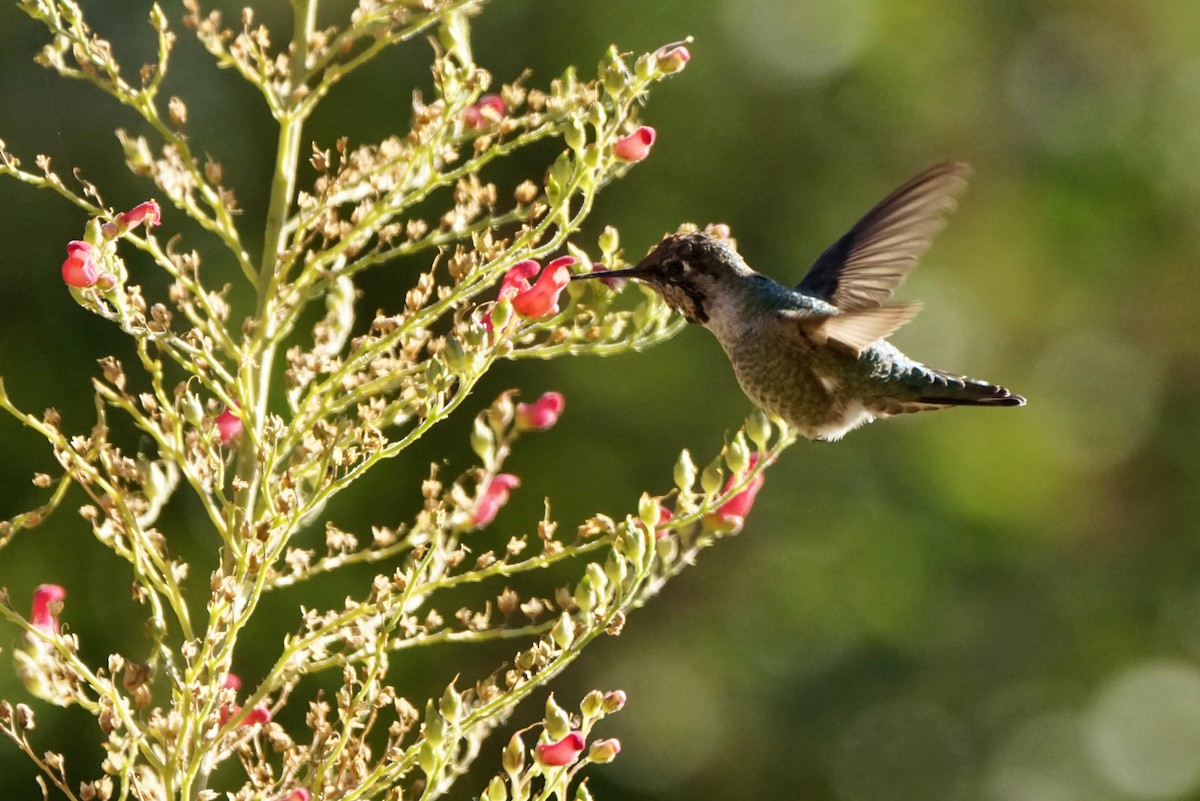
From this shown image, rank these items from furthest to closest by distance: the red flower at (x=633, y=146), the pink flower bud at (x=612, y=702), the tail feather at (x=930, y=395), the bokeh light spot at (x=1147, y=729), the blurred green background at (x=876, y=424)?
the bokeh light spot at (x=1147, y=729)
the blurred green background at (x=876, y=424)
the tail feather at (x=930, y=395)
the red flower at (x=633, y=146)
the pink flower bud at (x=612, y=702)

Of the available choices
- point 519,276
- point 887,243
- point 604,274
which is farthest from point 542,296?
point 887,243

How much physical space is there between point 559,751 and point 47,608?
780mm

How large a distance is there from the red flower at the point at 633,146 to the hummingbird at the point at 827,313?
0.34m

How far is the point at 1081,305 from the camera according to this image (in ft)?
24.0

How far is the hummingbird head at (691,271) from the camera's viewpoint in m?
2.78

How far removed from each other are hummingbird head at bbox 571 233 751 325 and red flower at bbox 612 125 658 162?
305mm

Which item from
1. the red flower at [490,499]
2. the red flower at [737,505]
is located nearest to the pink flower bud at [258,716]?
the red flower at [490,499]

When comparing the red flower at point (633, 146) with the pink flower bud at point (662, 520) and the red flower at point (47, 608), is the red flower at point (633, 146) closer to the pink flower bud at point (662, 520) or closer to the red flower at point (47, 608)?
the pink flower bud at point (662, 520)

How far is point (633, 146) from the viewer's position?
239cm

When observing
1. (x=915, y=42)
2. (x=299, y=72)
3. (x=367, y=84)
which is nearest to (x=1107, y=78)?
(x=915, y=42)

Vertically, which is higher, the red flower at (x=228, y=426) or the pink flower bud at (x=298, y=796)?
the red flower at (x=228, y=426)

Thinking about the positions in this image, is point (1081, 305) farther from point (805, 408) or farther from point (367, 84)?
point (805, 408)

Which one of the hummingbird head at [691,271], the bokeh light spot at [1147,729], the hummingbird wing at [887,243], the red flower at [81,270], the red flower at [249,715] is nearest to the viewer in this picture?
the red flower at [81,270]

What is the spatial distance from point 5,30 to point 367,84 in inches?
61.1
